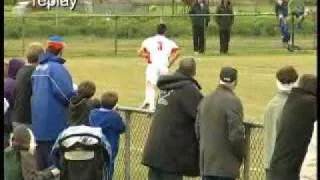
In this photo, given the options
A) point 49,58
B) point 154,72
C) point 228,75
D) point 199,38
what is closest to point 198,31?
point 199,38

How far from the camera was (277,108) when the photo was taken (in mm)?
9703

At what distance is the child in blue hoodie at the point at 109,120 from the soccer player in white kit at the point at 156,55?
6.99 meters

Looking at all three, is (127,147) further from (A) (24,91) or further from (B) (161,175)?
(B) (161,175)

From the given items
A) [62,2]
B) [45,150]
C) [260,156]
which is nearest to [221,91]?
[260,156]

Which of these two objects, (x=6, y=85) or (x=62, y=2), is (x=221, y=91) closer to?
(x=6, y=85)

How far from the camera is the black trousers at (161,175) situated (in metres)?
10.5

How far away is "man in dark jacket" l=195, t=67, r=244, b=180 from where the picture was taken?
972cm

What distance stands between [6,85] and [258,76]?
538 inches

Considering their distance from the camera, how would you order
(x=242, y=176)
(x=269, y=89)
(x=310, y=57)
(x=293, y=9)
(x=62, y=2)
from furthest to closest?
(x=62, y=2)
(x=293, y=9)
(x=310, y=57)
(x=269, y=89)
(x=242, y=176)

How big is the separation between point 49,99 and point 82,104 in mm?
635

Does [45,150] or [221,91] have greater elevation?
[221,91]

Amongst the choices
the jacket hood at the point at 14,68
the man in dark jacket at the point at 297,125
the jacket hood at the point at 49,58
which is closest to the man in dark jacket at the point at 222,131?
the man in dark jacket at the point at 297,125

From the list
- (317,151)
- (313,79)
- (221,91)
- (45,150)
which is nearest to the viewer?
(317,151)

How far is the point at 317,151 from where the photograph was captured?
Answer: 322 inches
